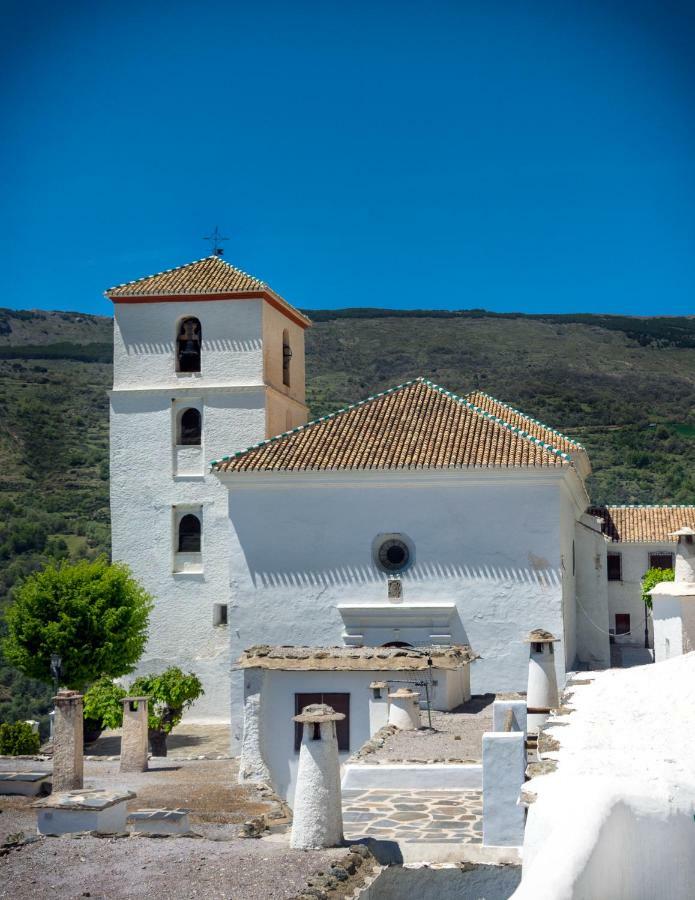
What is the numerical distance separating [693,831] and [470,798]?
531 cm

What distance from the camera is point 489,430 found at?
2134 centimetres

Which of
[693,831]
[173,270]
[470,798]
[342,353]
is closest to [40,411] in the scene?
[342,353]

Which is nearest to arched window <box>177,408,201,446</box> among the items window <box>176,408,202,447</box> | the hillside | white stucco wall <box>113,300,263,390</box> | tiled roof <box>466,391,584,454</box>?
window <box>176,408,202,447</box>

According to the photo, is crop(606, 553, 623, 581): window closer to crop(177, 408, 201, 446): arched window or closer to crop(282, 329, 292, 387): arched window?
crop(282, 329, 292, 387): arched window

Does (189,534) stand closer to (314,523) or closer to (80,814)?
(314,523)

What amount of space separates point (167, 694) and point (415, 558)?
539cm

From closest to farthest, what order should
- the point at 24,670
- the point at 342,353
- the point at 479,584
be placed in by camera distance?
the point at 479,584, the point at 24,670, the point at 342,353

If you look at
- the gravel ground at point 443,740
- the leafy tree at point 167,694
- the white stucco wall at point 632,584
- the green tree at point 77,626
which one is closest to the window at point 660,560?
the white stucco wall at point 632,584

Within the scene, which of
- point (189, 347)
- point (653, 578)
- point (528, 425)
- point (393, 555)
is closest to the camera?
point (393, 555)

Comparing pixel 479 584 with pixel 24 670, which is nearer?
pixel 479 584

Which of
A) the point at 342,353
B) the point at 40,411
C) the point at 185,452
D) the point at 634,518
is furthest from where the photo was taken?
the point at 342,353

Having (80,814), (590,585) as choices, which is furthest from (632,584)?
(80,814)

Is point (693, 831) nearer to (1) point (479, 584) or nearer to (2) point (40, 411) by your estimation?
(1) point (479, 584)

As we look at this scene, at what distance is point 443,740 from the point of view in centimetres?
1312
